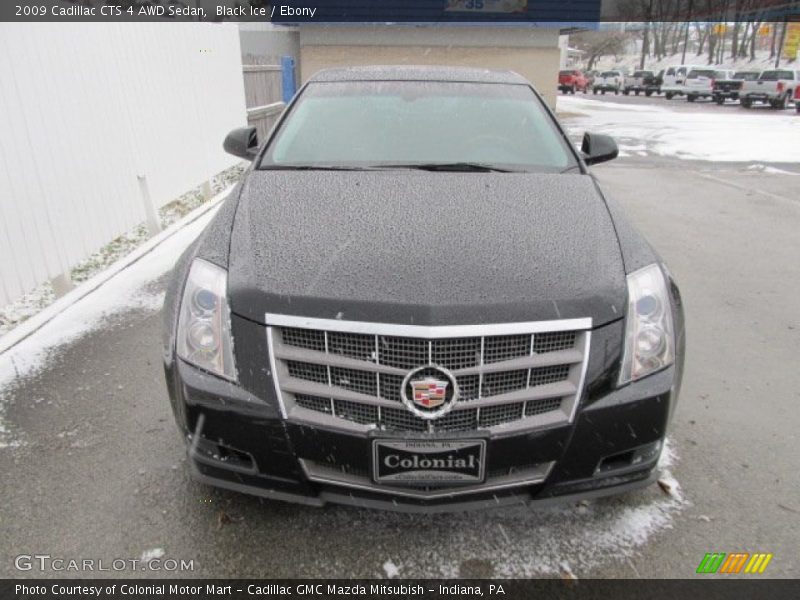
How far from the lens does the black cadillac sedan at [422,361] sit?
74.3 inches

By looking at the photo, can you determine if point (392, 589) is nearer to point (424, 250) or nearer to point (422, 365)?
point (422, 365)

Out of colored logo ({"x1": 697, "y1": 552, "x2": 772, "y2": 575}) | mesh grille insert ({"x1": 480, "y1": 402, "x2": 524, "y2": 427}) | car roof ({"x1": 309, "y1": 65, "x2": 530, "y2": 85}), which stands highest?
car roof ({"x1": 309, "y1": 65, "x2": 530, "y2": 85})

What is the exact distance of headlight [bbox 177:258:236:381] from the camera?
199 centimetres

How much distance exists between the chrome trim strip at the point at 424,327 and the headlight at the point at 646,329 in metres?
0.23

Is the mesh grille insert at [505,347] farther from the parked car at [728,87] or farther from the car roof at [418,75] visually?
the parked car at [728,87]

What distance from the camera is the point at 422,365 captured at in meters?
1.87

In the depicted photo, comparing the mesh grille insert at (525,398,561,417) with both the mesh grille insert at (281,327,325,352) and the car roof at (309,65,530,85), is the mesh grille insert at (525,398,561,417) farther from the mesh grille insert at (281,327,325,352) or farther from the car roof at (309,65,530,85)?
the car roof at (309,65,530,85)

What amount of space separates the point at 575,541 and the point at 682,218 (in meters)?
6.05

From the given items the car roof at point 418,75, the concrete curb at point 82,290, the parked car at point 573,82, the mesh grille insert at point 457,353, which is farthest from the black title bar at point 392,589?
the parked car at point 573,82

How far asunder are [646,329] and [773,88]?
3214 centimetres

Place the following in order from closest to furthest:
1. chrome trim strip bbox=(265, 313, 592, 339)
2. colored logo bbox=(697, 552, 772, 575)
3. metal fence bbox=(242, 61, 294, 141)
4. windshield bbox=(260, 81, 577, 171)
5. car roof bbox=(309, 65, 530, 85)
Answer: chrome trim strip bbox=(265, 313, 592, 339)
colored logo bbox=(697, 552, 772, 575)
windshield bbox=(260, 81, 577, 171)
car roof bbox=(309, 65, 530, 85)
metal fence bbox=(242, 61, 294, 141)

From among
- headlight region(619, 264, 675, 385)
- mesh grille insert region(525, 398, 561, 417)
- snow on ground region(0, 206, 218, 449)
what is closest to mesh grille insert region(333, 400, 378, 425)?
mesh grille insert region(525, 398, 561, 417)

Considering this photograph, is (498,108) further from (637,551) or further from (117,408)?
(117,408)

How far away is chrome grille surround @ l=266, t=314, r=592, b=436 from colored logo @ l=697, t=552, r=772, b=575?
0.85 metres
